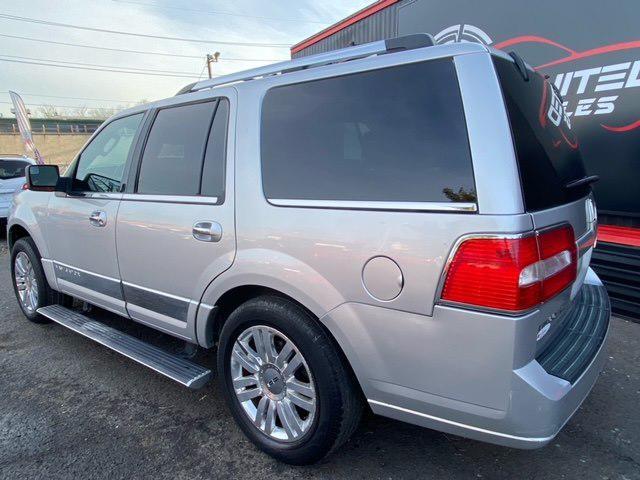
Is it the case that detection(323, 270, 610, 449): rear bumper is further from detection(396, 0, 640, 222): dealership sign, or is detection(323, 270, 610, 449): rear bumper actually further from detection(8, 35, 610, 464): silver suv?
detection(396, 0, 640, 222): dealership sign

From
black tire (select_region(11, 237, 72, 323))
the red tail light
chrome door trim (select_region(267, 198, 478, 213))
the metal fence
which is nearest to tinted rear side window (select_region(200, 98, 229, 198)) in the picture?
chrome door trim (select_region(267, 198, 478, 213))

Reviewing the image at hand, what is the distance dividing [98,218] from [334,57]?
2.04m

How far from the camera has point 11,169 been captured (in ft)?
30.4

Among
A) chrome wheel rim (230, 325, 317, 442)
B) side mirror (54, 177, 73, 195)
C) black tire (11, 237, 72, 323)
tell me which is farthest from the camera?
black tire (11, 237, 72, 323)

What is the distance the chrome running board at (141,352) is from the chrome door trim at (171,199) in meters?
1.00

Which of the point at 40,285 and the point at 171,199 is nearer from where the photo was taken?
the point at 171,199

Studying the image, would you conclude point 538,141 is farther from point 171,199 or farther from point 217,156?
point 171,199

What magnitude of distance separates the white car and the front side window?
6798 mm

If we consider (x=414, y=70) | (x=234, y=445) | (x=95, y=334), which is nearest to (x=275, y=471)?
(x=234, y=445)

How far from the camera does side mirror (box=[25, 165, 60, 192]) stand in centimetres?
342

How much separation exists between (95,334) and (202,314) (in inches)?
46.5

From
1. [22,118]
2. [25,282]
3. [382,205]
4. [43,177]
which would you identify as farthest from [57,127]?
[382,205]

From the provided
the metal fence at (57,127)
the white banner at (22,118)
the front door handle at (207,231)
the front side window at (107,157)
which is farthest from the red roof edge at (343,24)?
the metal fence at (57,127)

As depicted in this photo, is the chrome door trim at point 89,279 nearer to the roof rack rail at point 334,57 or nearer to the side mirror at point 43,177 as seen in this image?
the side mirror at point 43,177
